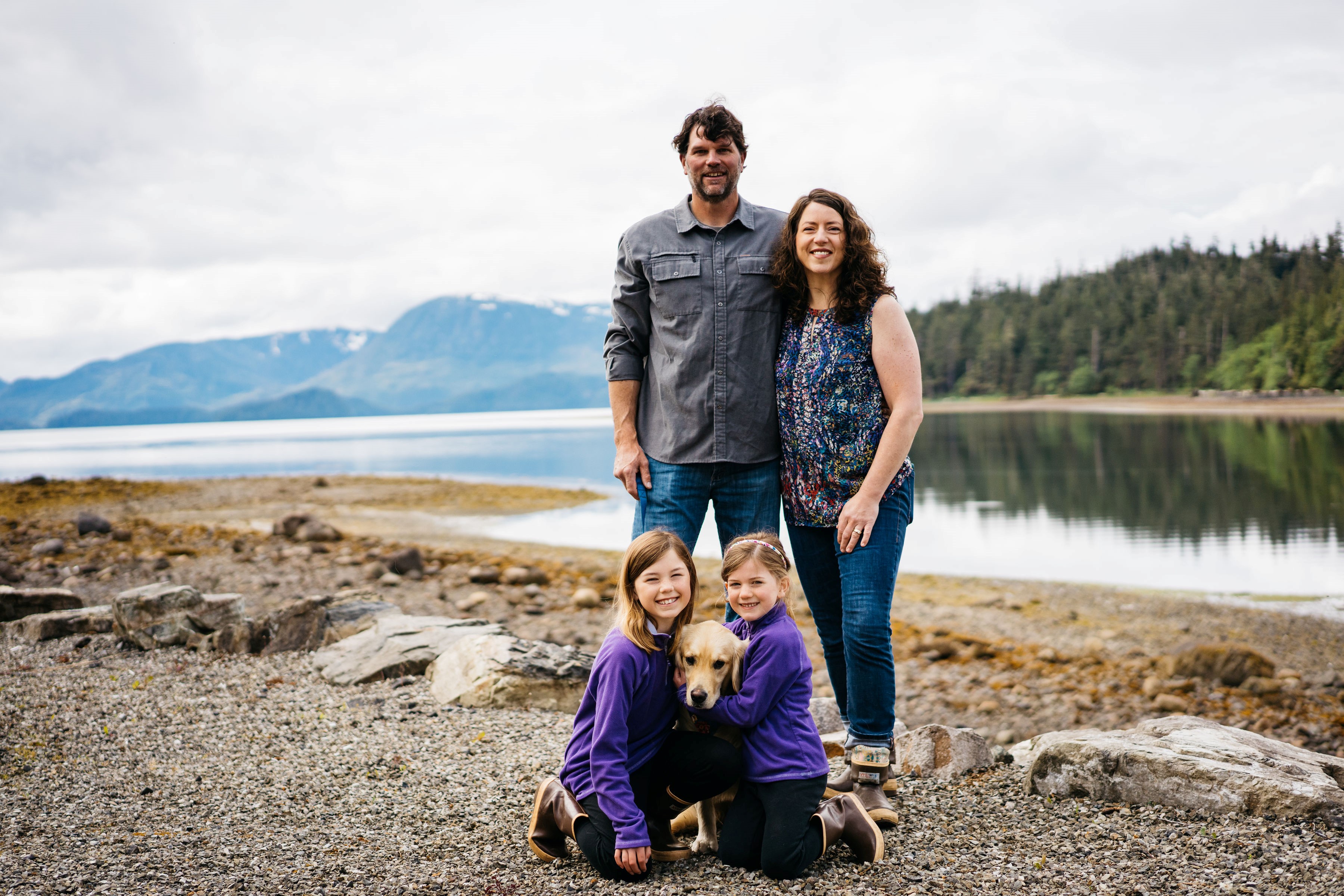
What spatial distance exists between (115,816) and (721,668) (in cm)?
288

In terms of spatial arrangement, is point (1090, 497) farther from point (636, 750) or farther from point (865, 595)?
point (636, 750)

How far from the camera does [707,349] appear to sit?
3871 millimetres

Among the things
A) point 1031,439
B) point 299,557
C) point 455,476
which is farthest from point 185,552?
point 1031,439

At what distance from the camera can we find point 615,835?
3.22 metres

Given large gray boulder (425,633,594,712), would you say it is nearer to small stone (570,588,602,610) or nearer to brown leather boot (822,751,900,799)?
brown leather boot (822,751,900,799)

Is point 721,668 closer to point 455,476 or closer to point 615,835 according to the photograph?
point 615,835

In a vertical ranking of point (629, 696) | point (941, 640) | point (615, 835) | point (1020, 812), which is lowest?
point (941, 640)

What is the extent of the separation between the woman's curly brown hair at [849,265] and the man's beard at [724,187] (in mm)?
308

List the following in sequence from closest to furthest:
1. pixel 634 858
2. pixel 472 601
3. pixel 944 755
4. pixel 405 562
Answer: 1. pixel 634 858
2. pixel 944 755
3. pixel 472 601
4. pixel 405 562

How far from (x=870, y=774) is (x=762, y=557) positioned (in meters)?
1.18

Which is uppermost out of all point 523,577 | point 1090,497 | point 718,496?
point 718,496

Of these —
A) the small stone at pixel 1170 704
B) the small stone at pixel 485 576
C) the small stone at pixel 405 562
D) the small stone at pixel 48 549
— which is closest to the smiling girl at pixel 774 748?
the small stone at pixel 1170 704

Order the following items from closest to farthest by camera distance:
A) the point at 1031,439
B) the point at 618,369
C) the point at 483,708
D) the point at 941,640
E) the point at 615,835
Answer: the point at 615,835 < the point at 618,369 < the point at 483,708 < the point at 941,640 < the point at 1031,439

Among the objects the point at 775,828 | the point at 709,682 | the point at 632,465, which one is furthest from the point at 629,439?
the point at 775,828
